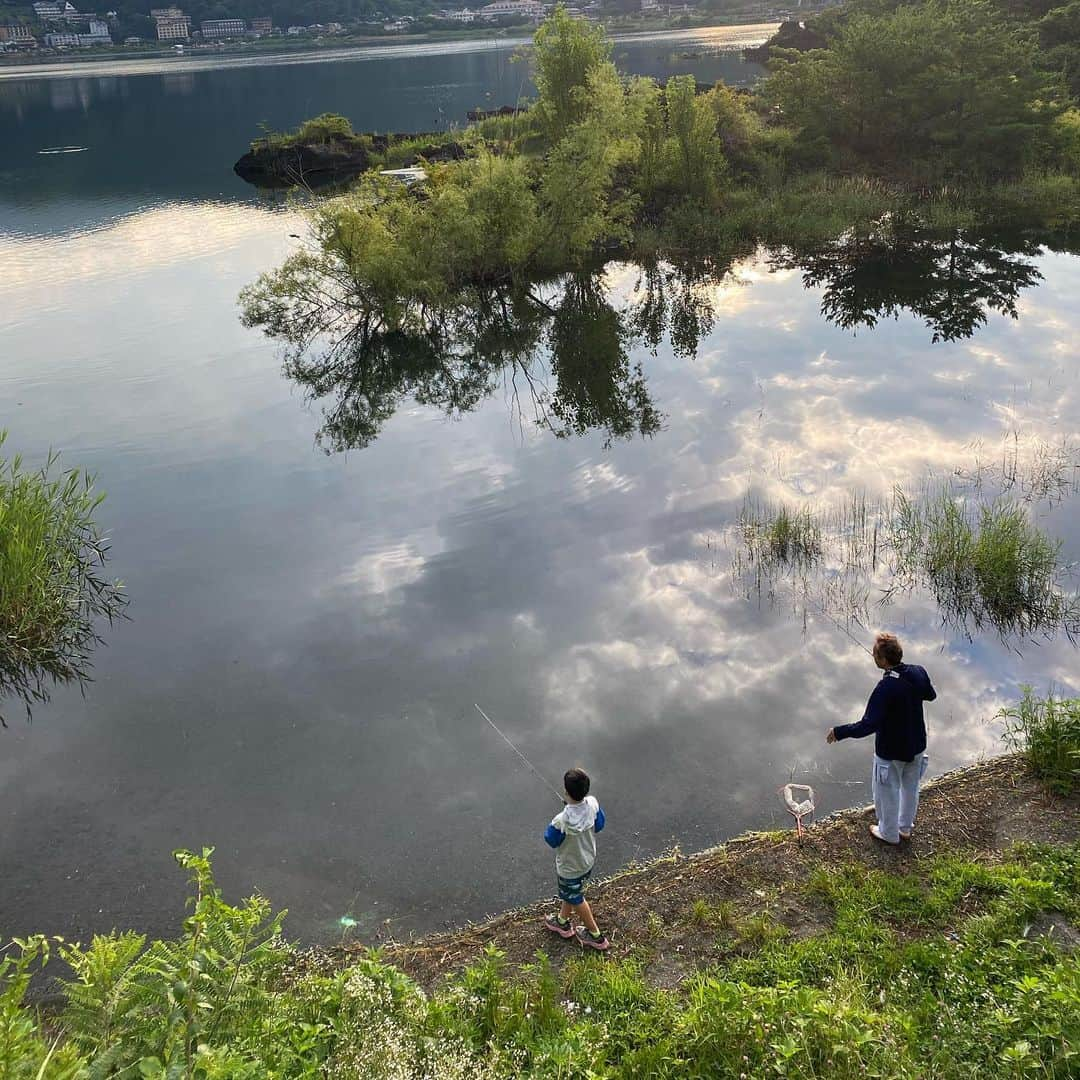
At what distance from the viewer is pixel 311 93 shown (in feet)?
289

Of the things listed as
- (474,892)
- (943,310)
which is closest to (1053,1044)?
(474,892)

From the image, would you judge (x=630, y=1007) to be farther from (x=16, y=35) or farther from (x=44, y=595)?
(x=16, y=35)

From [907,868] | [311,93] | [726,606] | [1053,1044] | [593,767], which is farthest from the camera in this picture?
[311,93]

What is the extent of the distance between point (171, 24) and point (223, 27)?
28.9ft

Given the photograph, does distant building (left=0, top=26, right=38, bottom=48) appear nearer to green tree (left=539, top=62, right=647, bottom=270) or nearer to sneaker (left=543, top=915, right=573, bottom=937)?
green tree (left=539, top=62, right=647, bottom=270)

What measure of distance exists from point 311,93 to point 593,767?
Answer: 3729 inches

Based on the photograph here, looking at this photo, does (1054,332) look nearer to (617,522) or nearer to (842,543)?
(842,543)

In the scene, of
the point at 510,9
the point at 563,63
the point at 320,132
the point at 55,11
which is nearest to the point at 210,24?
the point at 55,11

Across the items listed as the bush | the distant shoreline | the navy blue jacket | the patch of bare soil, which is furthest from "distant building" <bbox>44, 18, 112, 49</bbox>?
the navy blue jacket

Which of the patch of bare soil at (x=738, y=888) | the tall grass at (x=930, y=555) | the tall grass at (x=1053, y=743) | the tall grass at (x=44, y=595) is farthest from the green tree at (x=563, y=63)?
the patch of bare soil at (x=738, y=888)

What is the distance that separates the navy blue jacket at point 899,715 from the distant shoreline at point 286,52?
126 metres

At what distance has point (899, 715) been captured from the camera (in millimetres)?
6598

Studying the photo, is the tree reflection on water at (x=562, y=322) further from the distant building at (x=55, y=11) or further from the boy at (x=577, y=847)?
the distant building at (x=55, y=11)

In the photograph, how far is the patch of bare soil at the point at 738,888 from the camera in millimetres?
6355
